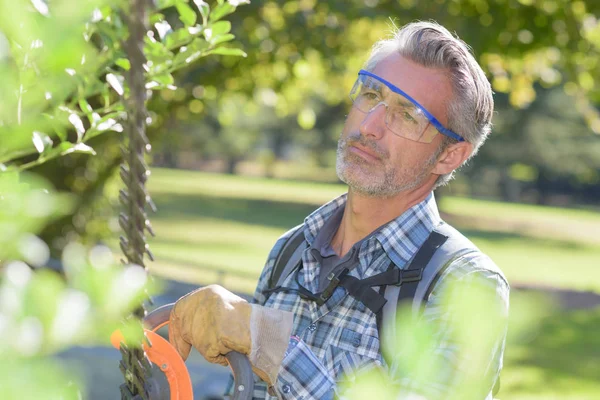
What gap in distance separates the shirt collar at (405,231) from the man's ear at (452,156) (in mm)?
130

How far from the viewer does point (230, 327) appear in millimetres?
1591

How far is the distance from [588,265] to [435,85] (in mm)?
23327

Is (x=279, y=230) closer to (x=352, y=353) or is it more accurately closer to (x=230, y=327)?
(x=352, y=353)

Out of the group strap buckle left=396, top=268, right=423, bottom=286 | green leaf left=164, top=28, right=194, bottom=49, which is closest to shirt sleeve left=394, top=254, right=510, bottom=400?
green leaf left=164, top=28, right=194, bottom=49

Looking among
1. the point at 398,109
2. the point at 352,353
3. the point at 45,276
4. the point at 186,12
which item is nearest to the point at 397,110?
the point at 398,109

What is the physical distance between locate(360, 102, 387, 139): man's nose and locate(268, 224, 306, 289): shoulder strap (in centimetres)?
33

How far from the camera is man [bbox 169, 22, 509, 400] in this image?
1.72m

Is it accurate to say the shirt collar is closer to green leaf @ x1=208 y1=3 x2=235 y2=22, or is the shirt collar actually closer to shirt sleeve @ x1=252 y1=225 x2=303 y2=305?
shirt sleeve @ x1=252 y1=225 x2=303 y2=305

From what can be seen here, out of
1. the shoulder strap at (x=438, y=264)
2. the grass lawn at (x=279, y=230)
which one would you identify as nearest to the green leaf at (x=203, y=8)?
the shoulder strap at (x=438, y=264)

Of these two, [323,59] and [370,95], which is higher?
[370,95]

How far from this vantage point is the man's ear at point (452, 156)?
2.42 meters

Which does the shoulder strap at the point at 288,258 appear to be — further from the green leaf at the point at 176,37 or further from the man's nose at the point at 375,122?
the green leaf at the point at 176,37

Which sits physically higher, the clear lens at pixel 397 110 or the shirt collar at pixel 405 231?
the clear lens at pixel 397 110

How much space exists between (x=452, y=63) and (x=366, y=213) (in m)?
0.47
